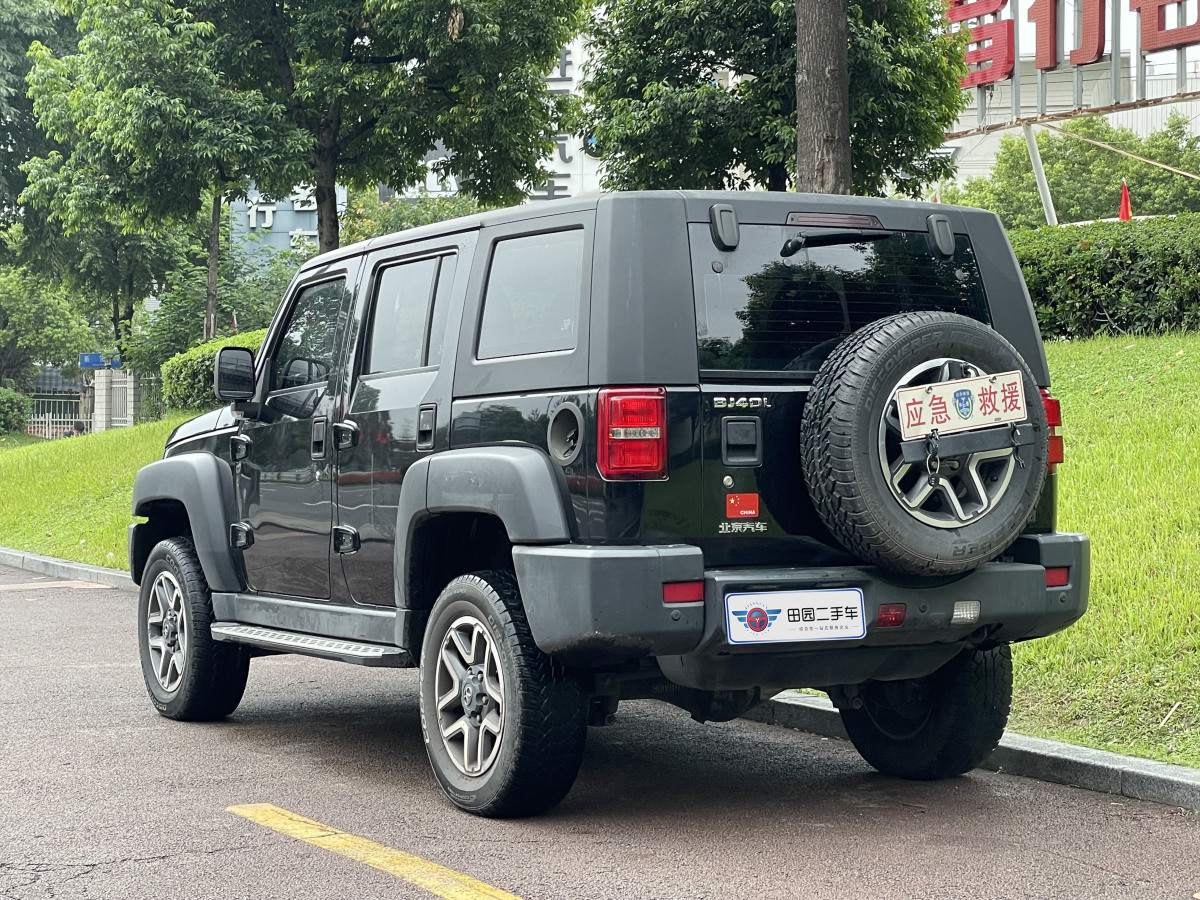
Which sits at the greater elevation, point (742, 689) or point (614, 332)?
point (614, 332)

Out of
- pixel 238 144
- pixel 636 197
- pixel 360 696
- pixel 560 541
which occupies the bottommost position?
pixel 360 696

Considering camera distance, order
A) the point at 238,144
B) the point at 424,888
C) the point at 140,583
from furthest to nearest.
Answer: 1. the point at 238,144
2. the point at 140,583
3. the point at 424,888

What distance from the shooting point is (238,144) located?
22.1 meters

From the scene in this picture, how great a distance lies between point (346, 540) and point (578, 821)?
4.99 feet

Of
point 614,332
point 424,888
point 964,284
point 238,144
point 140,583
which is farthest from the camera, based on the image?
point 238,144

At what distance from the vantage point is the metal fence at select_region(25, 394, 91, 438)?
5806cm

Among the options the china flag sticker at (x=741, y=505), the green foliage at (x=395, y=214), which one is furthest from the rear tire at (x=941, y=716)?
the green foliage at (x=395, y=214)

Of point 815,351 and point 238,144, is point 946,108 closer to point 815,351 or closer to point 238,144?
point 238,144

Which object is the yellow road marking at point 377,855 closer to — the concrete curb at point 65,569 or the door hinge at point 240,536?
the door hinge at point 240,536

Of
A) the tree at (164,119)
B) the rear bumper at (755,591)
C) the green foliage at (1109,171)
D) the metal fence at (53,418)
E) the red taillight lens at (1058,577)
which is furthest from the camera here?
the metal fence at (53,418)

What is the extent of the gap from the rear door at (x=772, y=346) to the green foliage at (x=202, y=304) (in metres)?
30.1

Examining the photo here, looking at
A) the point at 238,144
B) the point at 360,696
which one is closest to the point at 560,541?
the point at 360,696

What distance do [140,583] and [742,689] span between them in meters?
3.89

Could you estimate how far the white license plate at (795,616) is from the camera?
471 cm
